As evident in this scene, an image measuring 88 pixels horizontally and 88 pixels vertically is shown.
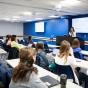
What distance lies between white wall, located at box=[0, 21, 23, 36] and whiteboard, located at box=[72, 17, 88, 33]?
304 inches

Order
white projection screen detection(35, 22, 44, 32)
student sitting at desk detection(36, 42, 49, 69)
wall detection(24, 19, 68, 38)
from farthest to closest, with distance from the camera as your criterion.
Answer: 1. white projection screen detection(35, 22, 44, 32)
2. wall detection(24, 19, 68, 38)
3. student sitting at desk detection(36, 42, 49, 69)

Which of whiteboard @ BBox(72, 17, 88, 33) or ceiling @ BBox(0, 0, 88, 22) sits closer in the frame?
ceiling @ BBox(0, 0, 88, 22)

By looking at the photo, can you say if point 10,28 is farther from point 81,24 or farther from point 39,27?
point 81,24

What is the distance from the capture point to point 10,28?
47.7 feet

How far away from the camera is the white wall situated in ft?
46.4

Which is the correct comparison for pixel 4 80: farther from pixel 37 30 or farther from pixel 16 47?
pixel 37 30

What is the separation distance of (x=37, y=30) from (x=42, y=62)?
9905 mm

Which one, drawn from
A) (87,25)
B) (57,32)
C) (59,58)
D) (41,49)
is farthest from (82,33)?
(59,58)

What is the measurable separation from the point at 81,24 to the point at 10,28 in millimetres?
8577

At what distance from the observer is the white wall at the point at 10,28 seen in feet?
46.4

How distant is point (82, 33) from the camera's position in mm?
8672

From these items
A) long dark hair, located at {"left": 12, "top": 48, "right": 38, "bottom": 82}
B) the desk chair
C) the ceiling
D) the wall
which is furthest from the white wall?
long dark hair, located at {"left": 12, "top": 48, "right": 38, "bottom": 82}

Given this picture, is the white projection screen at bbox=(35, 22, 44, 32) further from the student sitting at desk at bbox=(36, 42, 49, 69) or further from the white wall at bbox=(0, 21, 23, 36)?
the student sitting at desk at bbox=(36, 42, 49, 69)

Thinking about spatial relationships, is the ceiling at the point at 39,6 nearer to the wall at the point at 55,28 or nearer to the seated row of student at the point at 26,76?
the wall at the point at 55,28
